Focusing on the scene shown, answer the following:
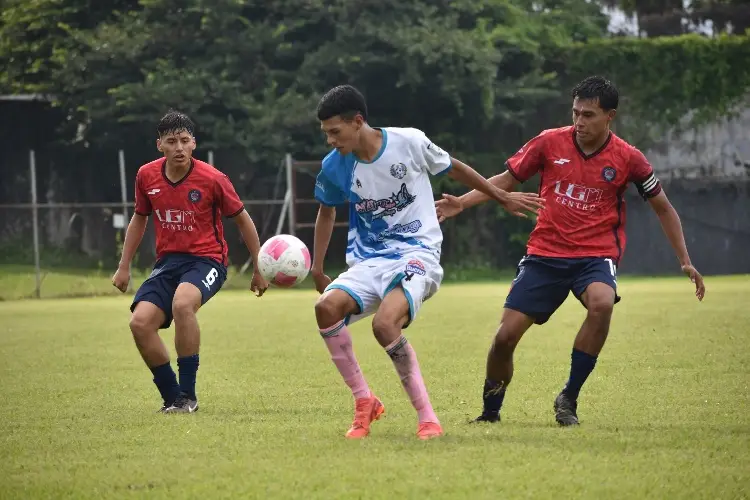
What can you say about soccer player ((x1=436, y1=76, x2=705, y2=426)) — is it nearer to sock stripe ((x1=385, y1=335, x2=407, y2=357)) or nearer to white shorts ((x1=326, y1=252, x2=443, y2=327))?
white shorts ((x1=326, y1=252, x2=443, y2=327))

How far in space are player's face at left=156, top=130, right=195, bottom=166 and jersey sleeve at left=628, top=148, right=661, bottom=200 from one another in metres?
2.93

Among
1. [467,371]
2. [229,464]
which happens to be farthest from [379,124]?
[229,464]

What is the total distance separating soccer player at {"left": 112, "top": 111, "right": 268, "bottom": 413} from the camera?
8344 millimetres

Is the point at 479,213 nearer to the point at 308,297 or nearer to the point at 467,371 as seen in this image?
the point at 308,297

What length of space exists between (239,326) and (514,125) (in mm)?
17519

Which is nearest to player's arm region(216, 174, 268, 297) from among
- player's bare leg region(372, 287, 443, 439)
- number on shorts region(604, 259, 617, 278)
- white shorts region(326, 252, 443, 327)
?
white shorts region(326, 252, 443, 327)

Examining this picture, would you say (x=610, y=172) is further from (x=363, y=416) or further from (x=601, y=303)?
(x=363, y=416)

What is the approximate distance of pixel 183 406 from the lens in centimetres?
821

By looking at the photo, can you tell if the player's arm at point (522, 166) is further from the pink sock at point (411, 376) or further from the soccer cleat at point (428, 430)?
the soccer cleat at point (428, 430)

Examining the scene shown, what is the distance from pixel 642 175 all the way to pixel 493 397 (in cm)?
153

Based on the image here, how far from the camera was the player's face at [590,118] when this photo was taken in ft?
23.9

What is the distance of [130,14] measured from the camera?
1238 inches

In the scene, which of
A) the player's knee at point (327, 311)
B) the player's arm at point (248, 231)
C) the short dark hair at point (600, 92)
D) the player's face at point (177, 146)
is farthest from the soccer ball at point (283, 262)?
the short dark hair at point (600, 92)

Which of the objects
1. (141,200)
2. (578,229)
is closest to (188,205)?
(141,200)
